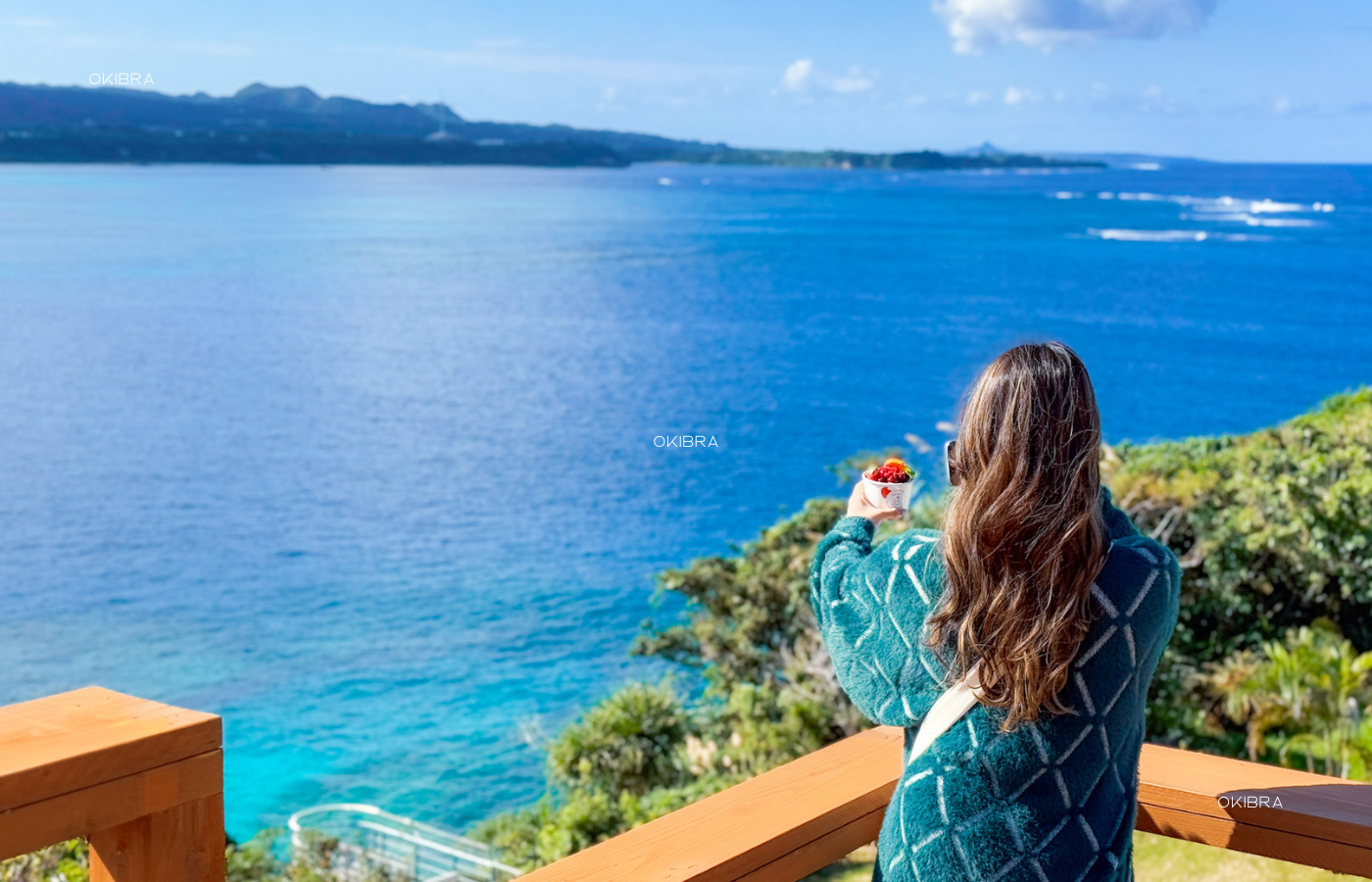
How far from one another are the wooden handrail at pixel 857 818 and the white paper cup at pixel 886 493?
35cm

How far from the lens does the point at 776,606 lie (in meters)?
10.8

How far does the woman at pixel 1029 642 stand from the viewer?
138 cm

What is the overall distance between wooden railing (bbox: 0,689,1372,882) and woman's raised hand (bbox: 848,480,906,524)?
0.35m

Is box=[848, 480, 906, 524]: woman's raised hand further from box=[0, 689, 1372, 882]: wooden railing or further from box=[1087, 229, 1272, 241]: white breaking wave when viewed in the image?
box=[1087, 229, 1272, 241]: white breaking wave

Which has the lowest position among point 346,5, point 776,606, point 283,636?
point 283,636

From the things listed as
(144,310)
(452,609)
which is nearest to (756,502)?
(452,609)

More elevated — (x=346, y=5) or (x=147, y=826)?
(x=346, y=5)

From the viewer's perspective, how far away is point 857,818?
1.61 meters

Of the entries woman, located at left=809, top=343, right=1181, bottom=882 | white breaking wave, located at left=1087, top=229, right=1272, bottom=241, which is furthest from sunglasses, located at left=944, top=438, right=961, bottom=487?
white breaking wave, located at left=1087, top=229, right=1272, bottom=241

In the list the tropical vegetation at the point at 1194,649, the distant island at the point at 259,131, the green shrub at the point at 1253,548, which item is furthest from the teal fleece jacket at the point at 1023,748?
the distant island at the point at 259,131

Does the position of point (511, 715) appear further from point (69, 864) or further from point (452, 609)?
point (69, 864)

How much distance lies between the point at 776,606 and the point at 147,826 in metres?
9.85

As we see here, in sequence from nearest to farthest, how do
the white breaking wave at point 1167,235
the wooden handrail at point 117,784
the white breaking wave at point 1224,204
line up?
the wooden handrail at point 117,784, the white breaking wave at point 1167,235, the white breaking wave at point 1224,204

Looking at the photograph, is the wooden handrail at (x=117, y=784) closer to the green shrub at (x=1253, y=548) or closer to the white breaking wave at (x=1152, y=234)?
the green shrub at (x=1253, y=548)
